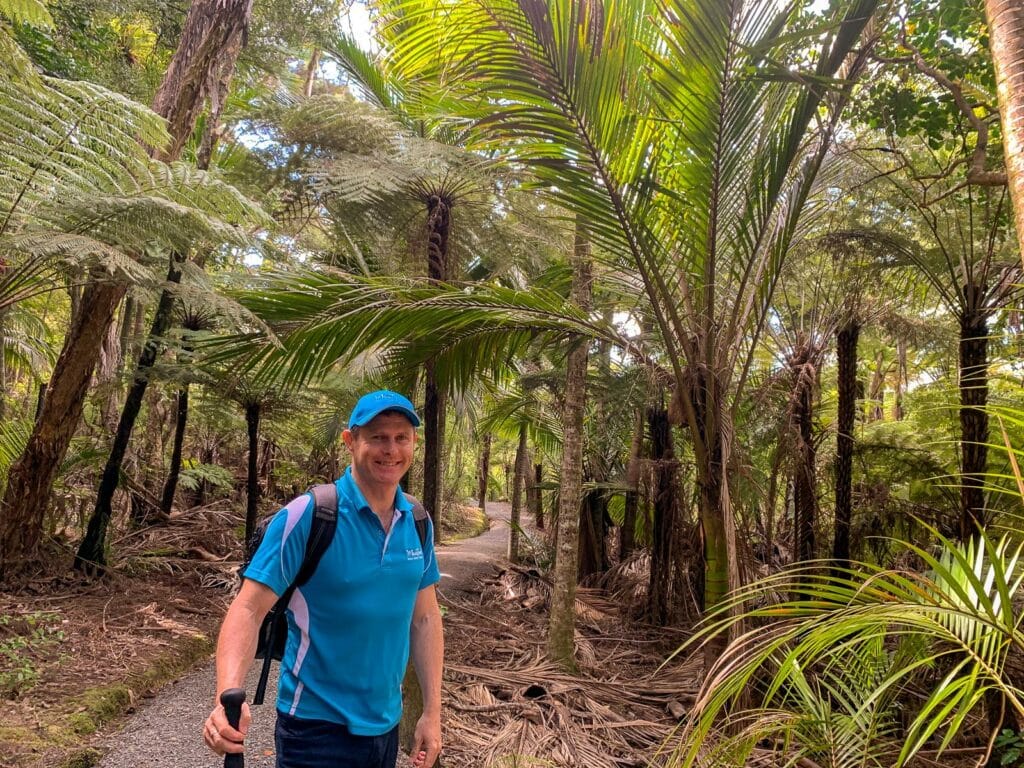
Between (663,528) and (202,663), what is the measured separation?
5.05 meters

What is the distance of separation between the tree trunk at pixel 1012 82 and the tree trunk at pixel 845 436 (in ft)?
14.1

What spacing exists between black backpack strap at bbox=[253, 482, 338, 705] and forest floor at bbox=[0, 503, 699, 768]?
1296mm

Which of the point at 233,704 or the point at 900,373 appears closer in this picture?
the point at 233,704

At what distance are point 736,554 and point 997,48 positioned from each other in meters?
2.88

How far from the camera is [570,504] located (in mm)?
6016

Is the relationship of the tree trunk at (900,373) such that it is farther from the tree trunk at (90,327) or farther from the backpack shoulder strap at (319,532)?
the backpack shoulder strap at (319,532)

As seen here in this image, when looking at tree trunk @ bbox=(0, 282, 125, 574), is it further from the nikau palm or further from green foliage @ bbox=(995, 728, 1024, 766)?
green foliage @ bbox=(995, 728, 1024, 766)

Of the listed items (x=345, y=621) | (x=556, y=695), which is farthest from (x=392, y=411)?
(x=556, y=695)

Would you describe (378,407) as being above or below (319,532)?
above

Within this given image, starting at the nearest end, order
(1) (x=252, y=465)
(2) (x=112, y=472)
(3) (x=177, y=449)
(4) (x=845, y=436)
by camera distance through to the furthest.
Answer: (4) (x=845, y=436)
(2) (x=112, y=472)
(1) (x=252, y=465)
(3) (x=177, y=449)

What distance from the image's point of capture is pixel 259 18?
8.01m

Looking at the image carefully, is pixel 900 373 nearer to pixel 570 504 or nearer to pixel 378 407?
pixel 570 504

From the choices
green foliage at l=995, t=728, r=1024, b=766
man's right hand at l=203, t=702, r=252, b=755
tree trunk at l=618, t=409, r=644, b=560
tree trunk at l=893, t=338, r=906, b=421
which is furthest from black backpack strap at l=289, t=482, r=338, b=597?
tree trunk at l=893, t=338, r=906, b=421

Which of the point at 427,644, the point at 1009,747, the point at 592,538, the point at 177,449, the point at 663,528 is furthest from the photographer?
the point at 592,538
